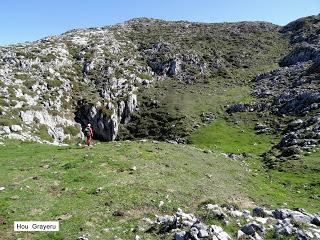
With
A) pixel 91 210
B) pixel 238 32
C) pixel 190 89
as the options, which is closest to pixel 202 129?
pixel 190 89

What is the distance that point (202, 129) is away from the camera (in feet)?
322

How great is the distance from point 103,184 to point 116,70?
9713 centimetres

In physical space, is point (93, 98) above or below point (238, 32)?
below

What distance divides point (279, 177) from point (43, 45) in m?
101

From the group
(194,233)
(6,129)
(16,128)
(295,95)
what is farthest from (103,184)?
(295,95)

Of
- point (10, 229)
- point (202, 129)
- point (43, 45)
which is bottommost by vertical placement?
point (202, 129)

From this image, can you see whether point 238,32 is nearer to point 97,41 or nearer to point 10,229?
point 97,41

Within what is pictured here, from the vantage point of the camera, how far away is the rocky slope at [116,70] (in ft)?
308

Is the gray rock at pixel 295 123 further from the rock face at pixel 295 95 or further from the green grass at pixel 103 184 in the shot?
the green grass at pixel 103 184

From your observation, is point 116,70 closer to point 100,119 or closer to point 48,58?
point 48,58

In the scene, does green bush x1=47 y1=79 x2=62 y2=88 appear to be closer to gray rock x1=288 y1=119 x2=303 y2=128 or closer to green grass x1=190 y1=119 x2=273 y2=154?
green grass x1=190 y1=119 x2=273 y2=154

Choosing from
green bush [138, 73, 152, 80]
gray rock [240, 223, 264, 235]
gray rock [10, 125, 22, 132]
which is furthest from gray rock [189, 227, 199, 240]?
green bush [138, 73, 152, 80]

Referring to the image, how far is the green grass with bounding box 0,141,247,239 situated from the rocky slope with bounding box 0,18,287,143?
1984 centimetres

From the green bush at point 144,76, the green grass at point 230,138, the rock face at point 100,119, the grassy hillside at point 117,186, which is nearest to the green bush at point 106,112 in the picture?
the rock face at point 100,119
